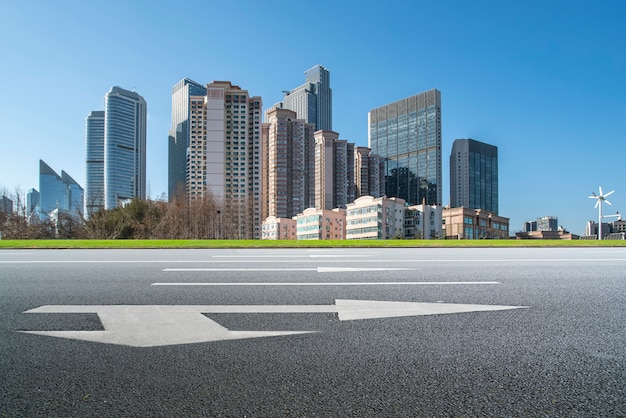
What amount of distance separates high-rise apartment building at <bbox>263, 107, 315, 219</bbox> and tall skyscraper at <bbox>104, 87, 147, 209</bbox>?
94751 millimetres

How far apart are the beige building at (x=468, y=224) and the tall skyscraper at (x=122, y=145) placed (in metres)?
148

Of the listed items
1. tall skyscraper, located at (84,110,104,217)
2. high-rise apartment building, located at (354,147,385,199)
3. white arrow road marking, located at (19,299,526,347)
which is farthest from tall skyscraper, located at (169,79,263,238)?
tall skyscraper, located at (84,110,104,217)

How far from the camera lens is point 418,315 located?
339cm

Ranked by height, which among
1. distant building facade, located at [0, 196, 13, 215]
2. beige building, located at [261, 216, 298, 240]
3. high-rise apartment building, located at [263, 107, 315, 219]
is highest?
high-rise apartment building, located at [263, 107, 315, 219]

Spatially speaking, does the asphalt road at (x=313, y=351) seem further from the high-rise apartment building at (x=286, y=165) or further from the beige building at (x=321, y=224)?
the high-rise apartment building at (x=286, y=165)

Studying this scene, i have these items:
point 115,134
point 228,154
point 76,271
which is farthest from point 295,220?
point 115,134

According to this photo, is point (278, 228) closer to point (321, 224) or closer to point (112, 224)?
point (321, 224)

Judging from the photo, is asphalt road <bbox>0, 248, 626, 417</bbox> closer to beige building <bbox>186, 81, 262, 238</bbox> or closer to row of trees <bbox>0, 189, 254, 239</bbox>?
row of trees <bbox>0, 189, 254, 239</bbox>

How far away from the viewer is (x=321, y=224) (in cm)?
9906

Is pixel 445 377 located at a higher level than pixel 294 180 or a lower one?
lower

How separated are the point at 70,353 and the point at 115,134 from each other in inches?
8507

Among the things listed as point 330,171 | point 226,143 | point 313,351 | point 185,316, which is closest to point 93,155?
point 226,143

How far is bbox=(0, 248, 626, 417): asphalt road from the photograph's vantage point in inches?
73.8

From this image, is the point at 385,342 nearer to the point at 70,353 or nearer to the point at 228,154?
the point at 70,353
